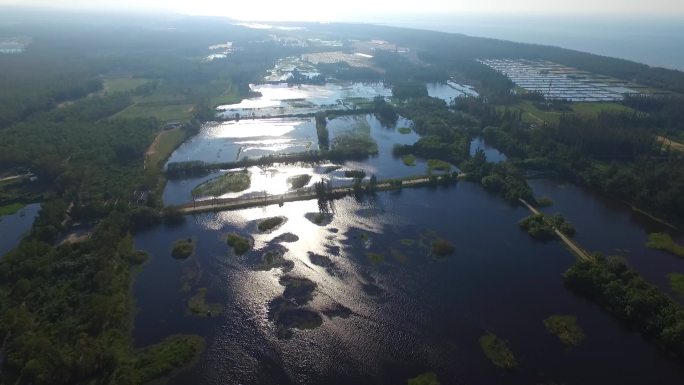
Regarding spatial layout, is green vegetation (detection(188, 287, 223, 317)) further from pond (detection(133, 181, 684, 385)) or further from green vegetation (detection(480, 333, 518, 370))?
green vegetation (detection(480, 333, 518, 370))

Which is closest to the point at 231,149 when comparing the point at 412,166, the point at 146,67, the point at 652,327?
the point at 412,166

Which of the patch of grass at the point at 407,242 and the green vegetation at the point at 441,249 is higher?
the green vegetation at the point at 441,249

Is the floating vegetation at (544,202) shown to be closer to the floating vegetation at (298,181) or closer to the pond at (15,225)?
the floating vegetation at (298,181)

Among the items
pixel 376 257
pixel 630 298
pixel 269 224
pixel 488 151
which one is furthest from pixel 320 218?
pixel 488 151

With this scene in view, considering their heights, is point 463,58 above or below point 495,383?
above

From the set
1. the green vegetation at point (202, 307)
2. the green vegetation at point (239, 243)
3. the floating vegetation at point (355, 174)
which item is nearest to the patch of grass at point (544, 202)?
the floating vegetation at point (355, 174)

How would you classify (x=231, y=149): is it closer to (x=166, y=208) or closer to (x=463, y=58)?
(x=166, y=208)
